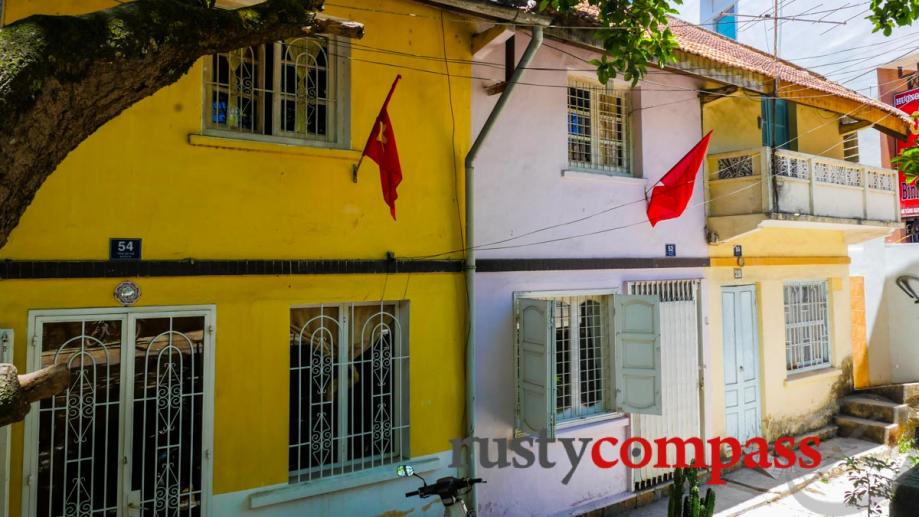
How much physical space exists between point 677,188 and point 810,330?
235 inches

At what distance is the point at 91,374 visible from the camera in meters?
4.55

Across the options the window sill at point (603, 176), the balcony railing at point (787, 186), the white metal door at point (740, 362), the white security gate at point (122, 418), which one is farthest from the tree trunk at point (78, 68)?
the white metal door at point (740, 362)

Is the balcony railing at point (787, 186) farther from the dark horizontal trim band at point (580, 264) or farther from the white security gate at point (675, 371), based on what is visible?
the white security gate at point (675, 371)

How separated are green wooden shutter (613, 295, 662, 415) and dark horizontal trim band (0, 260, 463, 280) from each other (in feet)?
8.76

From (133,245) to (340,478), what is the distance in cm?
282

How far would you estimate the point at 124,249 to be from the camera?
15.2 ft

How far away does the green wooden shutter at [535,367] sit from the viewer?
6.23 metres

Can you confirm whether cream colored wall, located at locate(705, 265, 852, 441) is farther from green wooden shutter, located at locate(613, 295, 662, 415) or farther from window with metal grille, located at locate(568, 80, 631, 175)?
window with metal grille, located at locate(568, 80, 631, 175)

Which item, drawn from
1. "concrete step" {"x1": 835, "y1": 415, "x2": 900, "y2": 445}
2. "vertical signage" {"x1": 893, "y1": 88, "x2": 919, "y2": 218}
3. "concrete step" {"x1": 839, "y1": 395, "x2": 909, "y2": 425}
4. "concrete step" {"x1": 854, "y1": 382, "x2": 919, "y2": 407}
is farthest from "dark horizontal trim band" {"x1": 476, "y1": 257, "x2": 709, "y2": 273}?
"vertical signage" {"x1": 893, "y1": 88, "x2": 919, "y2": 218}

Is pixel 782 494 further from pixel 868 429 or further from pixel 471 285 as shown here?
pixel 471 285

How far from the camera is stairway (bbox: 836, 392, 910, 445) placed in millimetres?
10422

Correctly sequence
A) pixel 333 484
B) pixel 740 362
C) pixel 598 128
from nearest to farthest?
pixel 333 484, pixel 598 128, pixel 740 362

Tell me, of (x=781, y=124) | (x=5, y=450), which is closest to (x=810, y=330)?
(x=781, y=124)

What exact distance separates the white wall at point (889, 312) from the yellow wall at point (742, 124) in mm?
3453
